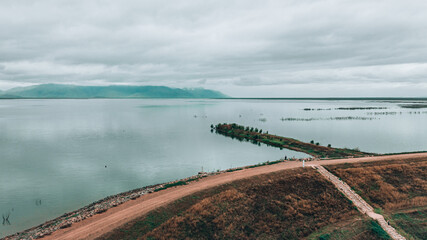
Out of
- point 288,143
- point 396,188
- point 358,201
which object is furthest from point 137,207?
point 288,143

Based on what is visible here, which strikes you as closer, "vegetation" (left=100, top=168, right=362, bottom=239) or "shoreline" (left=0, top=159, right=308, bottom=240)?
"shoreline" (left=0, top=159, right=308, bottom=240)

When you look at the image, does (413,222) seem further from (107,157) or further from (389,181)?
(107,157)

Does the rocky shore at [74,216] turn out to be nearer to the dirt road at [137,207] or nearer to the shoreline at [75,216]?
the shoreline at [75,216]

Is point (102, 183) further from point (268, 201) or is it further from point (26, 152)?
point (26, 152)

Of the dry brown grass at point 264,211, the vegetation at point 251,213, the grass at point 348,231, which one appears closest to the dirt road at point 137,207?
the vegetation at point 251,213

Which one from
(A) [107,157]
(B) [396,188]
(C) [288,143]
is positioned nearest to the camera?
(B) [396,188]

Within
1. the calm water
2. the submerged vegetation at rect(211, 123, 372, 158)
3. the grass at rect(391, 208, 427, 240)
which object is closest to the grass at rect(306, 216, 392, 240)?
the grass at rect(391, 208, 427, 240)

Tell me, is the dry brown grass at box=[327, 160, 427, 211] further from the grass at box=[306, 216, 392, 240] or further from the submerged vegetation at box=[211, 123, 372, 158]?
the submerged vegetation at box=[211, 123, 372, 158]
